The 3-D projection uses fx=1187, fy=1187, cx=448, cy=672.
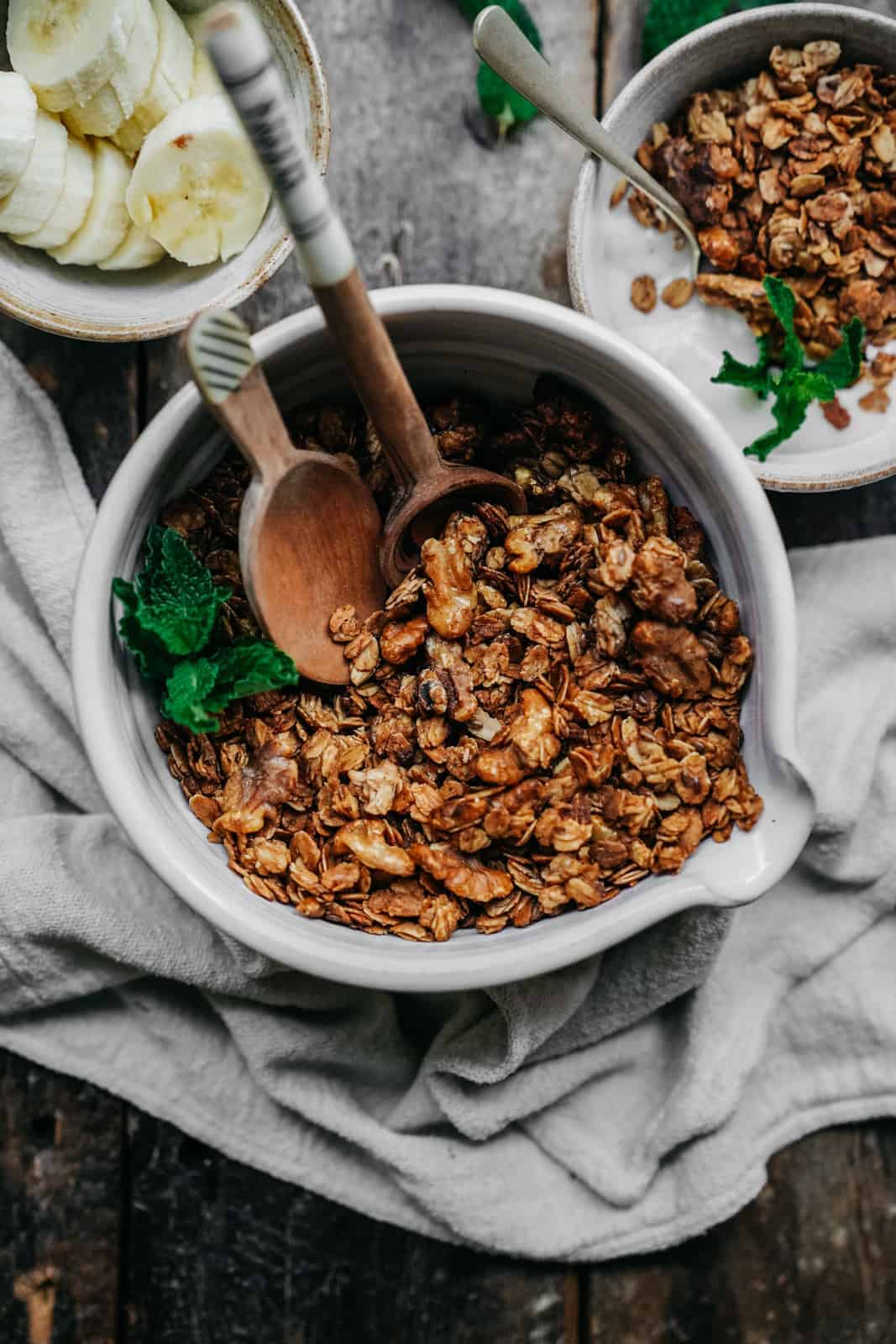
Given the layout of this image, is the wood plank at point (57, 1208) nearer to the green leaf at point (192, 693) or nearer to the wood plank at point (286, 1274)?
the wood plank at point (286, 1274)

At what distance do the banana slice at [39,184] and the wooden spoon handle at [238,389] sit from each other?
0.35 meters

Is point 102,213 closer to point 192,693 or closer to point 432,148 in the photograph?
point 432,148

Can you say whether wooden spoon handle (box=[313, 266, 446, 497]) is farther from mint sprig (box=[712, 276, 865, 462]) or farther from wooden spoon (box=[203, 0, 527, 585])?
mint sprig (box=[712, 276, 865, 462])

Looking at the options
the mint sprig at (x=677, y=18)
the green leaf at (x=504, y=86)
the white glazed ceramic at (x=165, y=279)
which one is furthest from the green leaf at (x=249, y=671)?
the mint sprig at (x=677, y=18)

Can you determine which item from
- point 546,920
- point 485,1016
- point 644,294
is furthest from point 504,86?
point 485,1016

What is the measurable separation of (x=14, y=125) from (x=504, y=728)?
0.67 metres

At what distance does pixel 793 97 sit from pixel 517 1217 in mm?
1191

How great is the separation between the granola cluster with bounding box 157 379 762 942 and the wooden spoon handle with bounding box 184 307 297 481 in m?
0.15

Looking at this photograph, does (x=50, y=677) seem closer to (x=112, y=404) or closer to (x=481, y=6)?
(x=112, y=404)

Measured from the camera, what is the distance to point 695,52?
44.9 inches

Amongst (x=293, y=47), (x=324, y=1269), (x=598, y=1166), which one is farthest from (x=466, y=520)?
(x=324, y=1269)

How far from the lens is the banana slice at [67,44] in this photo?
1029 millimetres

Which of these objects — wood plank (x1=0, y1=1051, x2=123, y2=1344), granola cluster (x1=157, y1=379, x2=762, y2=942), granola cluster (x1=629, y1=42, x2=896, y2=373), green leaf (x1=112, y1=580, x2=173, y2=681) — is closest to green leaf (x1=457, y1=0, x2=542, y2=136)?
granola cluster (x1=629, y1=42, x2=896, y2=373)

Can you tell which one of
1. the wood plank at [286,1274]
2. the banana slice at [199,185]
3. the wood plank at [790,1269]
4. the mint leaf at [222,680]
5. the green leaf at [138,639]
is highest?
the banana slice at [199,185]
